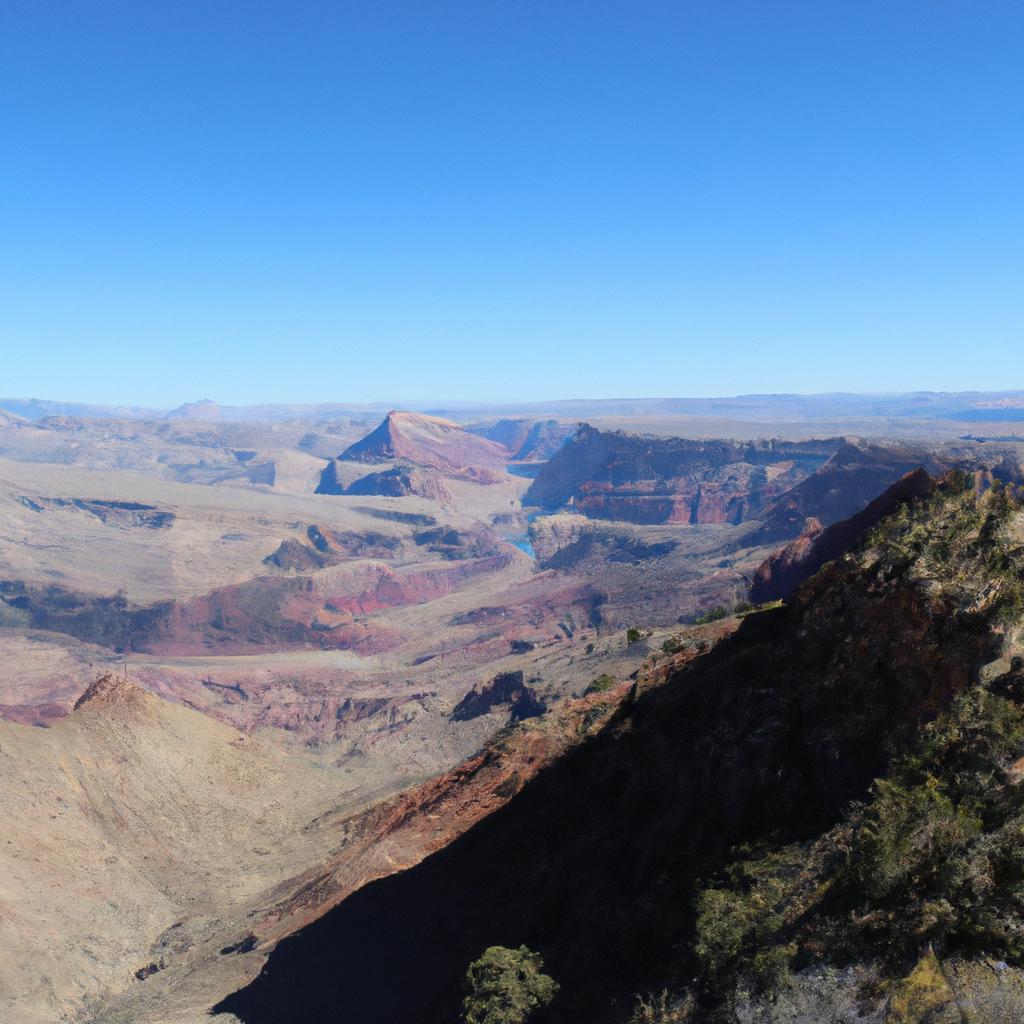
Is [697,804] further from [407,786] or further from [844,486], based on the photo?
[844,486]

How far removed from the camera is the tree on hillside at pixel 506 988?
62.6ft

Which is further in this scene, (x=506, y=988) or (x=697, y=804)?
(x=697, y=804)

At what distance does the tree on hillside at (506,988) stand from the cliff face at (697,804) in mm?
641

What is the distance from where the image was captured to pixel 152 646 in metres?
124

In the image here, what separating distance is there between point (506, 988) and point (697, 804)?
6810mm

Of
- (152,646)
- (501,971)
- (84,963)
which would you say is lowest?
(152,646)

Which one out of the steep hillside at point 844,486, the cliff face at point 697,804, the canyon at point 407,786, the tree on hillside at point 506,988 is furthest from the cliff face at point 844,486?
the tree on hillside at point 506,988

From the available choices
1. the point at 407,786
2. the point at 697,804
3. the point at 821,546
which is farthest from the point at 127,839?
the point at 821,546

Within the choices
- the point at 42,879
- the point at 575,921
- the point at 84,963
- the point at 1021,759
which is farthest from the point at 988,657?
the point at 42,879

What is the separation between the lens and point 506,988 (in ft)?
64.4

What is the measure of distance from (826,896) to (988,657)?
261 inches

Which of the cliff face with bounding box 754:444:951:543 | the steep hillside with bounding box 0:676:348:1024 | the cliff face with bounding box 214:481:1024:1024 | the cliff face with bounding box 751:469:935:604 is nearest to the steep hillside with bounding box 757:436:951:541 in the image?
the cliff face with bounding box 754:444:951:543

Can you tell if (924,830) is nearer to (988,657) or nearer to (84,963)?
(988,657)

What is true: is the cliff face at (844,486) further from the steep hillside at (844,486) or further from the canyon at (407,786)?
the canyon at (407,786)
